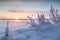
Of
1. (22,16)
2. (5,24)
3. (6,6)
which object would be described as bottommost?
(5,24)

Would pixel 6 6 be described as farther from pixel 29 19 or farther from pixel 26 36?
pixel 26 36

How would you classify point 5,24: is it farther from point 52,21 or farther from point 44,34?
point 52,21

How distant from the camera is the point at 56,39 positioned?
1.13 m

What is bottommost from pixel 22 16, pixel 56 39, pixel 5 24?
pixel 56 39

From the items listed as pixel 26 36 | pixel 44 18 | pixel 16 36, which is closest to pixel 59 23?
pixel 44 18

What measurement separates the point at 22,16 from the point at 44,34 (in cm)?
42

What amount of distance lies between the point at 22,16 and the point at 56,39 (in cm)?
60

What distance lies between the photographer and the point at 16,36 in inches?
44.6

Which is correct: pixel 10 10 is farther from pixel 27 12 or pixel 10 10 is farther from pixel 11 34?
pixel 11 34

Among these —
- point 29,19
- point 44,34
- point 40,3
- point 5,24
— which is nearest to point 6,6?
point 5,24

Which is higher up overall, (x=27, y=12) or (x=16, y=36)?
(x=27, y=12)

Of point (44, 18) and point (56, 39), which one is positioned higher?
point (44, 18)

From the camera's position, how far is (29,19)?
114 centimetres

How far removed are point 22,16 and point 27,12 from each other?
0.10 m
